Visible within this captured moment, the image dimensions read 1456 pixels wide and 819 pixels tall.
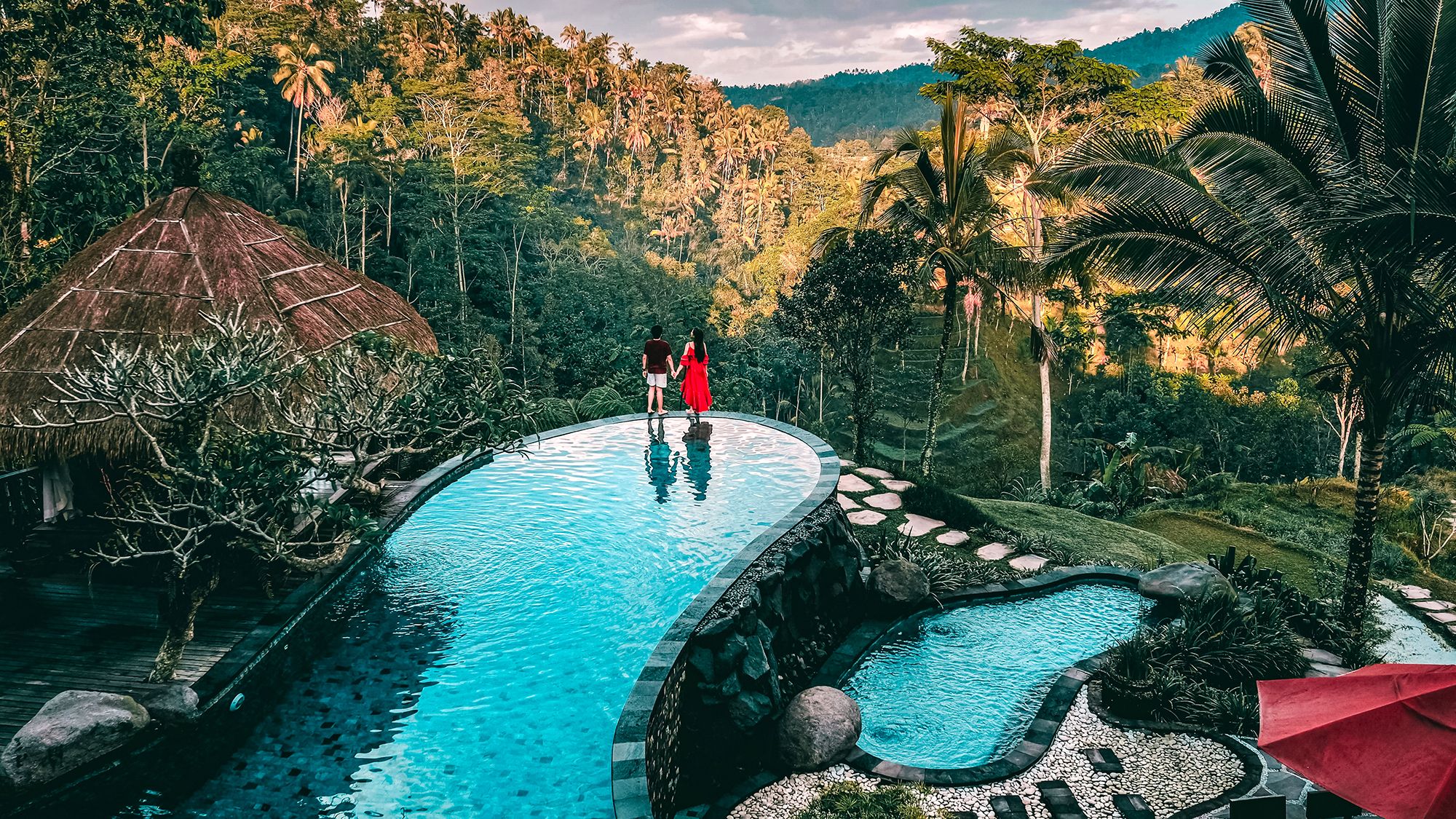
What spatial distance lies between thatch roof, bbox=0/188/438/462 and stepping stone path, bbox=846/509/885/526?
259 inches

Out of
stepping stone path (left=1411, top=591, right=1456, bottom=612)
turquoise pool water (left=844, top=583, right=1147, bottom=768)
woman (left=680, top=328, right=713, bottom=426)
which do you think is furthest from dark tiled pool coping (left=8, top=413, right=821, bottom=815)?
stepping stone path (left=1411, top=591, right=1456, bottom=612)

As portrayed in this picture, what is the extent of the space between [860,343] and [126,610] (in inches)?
468

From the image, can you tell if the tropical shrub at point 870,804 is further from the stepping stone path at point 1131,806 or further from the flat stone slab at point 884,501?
the flat stone slab at point 884,501

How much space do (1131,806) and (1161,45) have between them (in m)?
145

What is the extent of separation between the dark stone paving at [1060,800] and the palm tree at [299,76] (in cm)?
4049

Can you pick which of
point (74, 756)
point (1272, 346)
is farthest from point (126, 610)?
point (1272, 346)

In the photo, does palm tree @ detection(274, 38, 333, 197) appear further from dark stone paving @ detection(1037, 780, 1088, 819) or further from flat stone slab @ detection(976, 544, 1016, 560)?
dark stone paving @ detection(1037, 780, 1088, 819)

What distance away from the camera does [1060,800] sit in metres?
6.76

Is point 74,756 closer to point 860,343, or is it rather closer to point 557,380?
point 860,343

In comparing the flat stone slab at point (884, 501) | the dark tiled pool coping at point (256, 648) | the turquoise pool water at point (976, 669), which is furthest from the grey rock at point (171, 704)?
the flat stone slab at point (884, 501)

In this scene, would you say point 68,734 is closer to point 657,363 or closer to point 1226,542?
point 657,363

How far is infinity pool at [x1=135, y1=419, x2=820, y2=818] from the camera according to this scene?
590cm

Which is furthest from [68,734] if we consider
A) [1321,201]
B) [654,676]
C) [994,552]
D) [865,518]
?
[1321,201]

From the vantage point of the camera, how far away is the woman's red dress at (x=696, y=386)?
42.8ft
